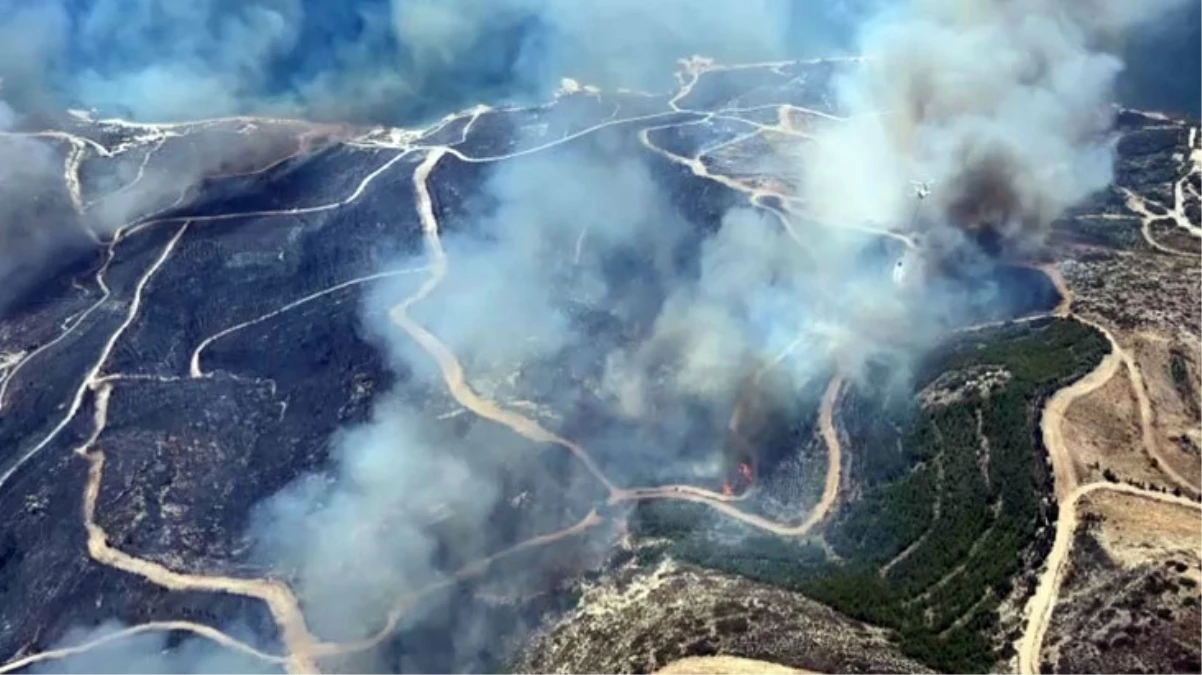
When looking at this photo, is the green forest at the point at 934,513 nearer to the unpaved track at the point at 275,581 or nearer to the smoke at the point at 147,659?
the unpaved track at the point at 275,581

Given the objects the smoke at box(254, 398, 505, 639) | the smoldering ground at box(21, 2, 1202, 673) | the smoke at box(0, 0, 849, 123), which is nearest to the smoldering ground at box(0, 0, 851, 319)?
the smoke at box(0, 0, 849, 123)

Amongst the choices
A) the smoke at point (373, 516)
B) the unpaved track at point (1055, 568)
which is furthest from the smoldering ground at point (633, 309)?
the unpaved track at point (1055, 568)

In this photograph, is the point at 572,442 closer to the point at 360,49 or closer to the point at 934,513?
the point at 934,513

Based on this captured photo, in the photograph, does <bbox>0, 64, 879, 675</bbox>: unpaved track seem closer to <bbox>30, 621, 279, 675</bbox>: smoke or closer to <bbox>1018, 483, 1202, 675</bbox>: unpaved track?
<bbox>30, 621, 279, 675</bbox>: smoke

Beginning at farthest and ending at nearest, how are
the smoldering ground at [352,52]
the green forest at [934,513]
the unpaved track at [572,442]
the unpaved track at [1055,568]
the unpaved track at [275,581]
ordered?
the smoldering ground at [352,52]
the unpaved track at [572,442]
the unpaved track at [275,581]
the green forest at [934,513]
the unpaved track at [1055,568]

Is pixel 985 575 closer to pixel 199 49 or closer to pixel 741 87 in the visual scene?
pixel 741 87

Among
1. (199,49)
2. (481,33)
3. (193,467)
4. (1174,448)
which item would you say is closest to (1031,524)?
(1174,448)

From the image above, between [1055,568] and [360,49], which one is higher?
[360,49]

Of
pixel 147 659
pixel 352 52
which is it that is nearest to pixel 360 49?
pixel 352 52
